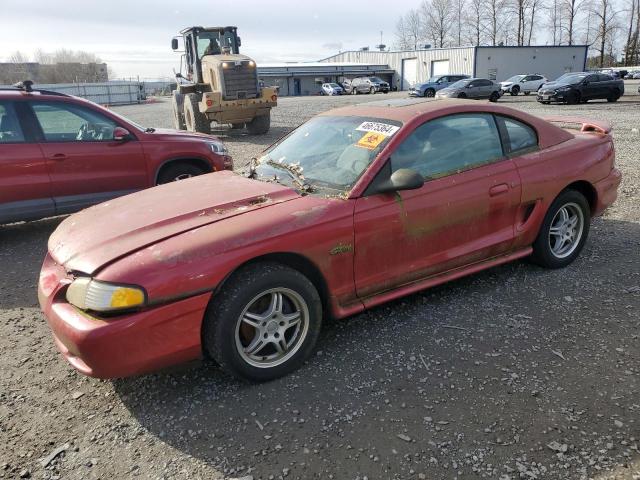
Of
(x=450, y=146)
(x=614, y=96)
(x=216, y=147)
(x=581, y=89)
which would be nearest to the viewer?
(x=450, y=146)

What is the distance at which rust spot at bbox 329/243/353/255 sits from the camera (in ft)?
9.87

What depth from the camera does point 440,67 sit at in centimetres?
5394

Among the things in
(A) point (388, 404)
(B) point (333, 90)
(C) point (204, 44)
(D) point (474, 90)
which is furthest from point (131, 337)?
(B) point (333, 90)

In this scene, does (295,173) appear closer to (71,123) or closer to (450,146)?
(450,146)

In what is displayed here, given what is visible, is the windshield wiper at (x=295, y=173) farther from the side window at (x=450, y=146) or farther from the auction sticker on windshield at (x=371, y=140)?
the side window at (x=450, y=146)

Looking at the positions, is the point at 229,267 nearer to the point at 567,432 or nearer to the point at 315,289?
the point at 315,289

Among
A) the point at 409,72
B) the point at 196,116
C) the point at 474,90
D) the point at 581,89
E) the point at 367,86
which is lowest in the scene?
the point at 196,116

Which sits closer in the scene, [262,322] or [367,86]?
[262,322]

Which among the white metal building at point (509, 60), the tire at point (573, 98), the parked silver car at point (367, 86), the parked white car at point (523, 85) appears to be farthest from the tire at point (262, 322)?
the white metal building at point (509, 60)

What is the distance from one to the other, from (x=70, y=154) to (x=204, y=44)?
10526mm

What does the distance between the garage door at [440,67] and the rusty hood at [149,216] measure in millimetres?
52549

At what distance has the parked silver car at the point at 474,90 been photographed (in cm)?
2836

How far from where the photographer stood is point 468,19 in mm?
80562

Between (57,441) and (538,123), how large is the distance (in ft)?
13.5
